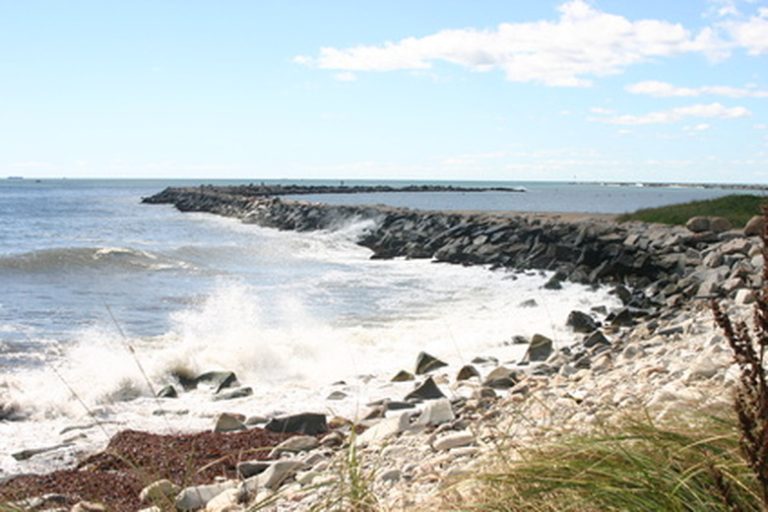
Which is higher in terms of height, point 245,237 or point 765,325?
point 765,325

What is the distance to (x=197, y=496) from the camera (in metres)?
4.43

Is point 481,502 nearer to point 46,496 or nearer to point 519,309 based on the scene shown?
point 46,496

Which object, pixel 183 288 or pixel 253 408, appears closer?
pixel 253 408

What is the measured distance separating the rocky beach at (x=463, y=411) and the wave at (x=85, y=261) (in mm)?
10211

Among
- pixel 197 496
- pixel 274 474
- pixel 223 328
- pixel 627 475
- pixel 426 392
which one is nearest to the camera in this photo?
pixel 627 475

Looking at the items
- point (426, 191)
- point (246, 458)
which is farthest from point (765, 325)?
point (426, 191)

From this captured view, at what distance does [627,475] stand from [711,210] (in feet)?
69.0

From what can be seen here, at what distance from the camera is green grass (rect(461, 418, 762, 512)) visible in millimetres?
2496

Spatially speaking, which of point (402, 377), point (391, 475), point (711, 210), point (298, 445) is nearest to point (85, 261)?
point (402, 377)

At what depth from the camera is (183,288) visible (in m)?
17.7

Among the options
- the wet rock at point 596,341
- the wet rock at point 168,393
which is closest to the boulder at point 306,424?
the wet rock at point 168,393

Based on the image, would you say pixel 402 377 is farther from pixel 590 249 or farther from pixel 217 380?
pixel 590 249

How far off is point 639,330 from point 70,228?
1380 inches

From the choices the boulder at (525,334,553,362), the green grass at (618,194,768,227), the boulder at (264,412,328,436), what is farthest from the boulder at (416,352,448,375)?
the green grass at (618,194,768,227)
